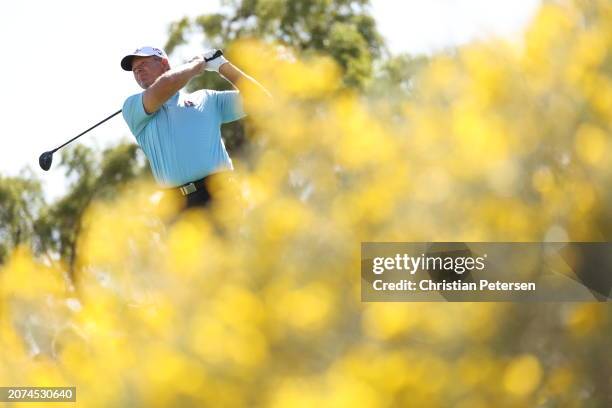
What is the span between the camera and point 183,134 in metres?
4.57

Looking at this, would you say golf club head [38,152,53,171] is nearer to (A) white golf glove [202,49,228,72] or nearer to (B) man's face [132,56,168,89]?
(B) man's face [132,56,168,89]

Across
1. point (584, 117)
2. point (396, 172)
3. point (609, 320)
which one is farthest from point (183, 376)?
point (584, 117)

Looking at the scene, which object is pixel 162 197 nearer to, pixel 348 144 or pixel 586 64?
pixel 348 144

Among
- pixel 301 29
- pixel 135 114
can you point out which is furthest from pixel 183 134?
pixel 301 29

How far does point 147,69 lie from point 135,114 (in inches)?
8.2

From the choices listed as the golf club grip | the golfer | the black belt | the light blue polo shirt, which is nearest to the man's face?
the golfer

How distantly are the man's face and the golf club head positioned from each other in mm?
634

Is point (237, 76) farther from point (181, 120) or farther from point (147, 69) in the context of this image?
point (147, 69)

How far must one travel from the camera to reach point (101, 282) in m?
3.24

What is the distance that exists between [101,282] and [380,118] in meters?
0.92

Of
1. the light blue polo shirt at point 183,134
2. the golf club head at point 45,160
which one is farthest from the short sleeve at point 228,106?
the golf club head at point 45,160

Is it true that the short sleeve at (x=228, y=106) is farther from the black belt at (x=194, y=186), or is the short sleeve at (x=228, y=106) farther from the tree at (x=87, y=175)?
the tree at (x=87, y=175)

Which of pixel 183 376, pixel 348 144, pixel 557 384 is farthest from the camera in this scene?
pixel 348 144

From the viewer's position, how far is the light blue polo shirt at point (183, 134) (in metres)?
4.54
